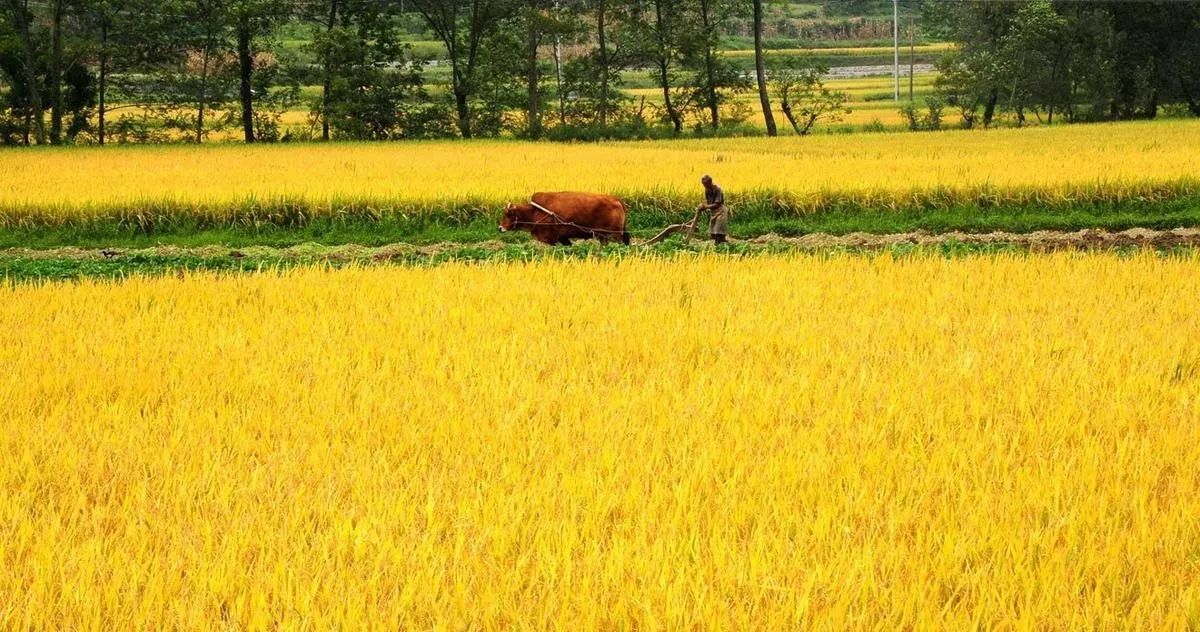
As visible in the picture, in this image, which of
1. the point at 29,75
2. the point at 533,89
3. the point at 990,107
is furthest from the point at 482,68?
the point at 990,107

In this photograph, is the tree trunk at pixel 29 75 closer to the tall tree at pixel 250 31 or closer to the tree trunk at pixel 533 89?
the tall tree at pixel 250 31

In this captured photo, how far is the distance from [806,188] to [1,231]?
35.2 feet

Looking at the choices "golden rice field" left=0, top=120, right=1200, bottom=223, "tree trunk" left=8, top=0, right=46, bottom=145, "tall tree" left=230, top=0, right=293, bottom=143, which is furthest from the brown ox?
"tree trunk" left=8, top=0, right=46, bottom=145

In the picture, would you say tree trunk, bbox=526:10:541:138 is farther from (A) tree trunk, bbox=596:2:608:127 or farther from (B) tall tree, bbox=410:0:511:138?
(A) tree trunk, bbox=596:2:608:127

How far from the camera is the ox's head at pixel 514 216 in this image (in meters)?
11.4

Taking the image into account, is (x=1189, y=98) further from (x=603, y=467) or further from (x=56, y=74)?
(x=603, y=467)

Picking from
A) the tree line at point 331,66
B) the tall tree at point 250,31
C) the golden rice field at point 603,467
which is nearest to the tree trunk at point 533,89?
the tree line at point 331,66

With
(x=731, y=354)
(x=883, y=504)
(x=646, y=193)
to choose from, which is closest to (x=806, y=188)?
(x=646, y=193)

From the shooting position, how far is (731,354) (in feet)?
17.9

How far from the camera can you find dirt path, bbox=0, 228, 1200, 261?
12.7 metres

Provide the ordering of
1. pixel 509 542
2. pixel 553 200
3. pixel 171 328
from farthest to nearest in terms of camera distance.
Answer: pixel 553 200 < pixel 171 328 < pixel 509 542

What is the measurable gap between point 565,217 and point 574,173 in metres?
7.88

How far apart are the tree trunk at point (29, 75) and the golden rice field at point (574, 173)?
4.32 meters

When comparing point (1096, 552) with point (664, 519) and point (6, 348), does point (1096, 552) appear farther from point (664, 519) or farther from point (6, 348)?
point (6, 348)
